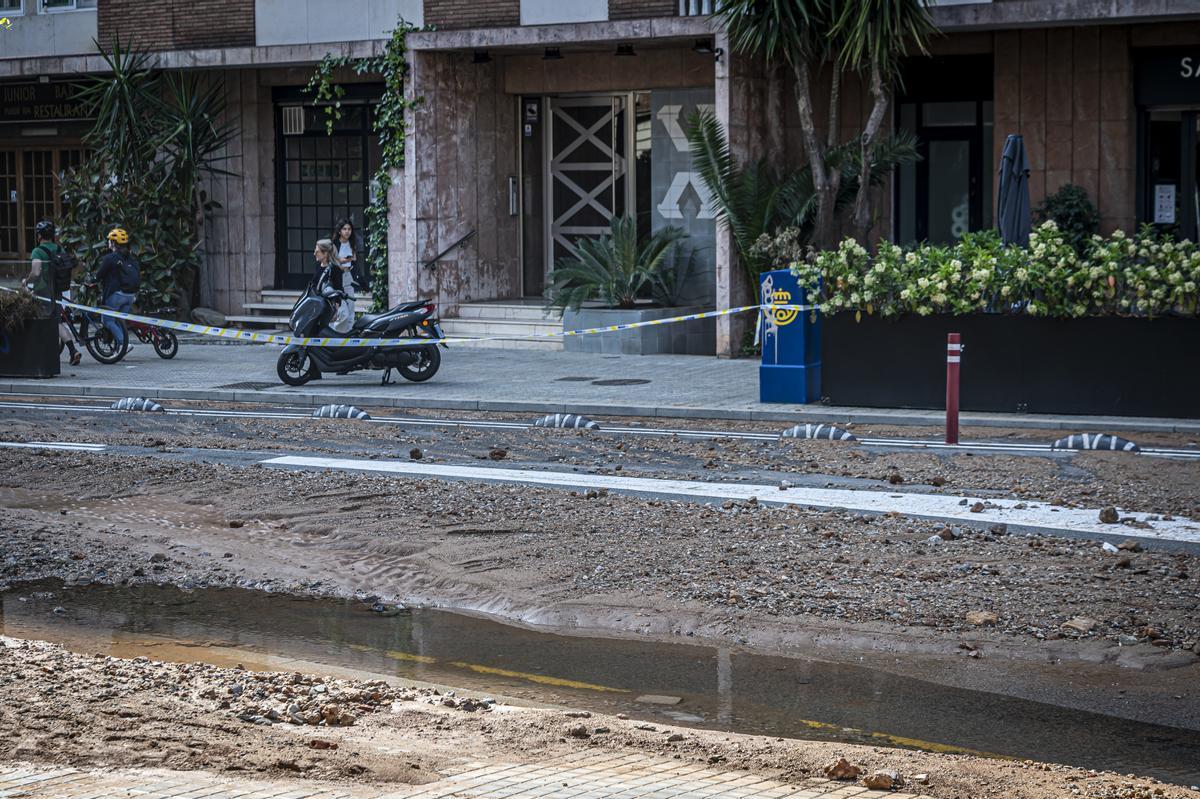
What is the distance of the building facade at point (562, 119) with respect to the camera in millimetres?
21000

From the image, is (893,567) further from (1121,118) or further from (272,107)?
(272,107)

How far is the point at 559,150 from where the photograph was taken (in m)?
26.0

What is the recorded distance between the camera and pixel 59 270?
22.0 m

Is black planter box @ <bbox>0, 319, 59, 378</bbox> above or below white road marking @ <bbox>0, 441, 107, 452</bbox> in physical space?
above

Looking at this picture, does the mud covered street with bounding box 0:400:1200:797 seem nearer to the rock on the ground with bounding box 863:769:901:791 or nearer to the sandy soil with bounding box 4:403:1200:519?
the sandy soil with bounding box 4:403:1200:519

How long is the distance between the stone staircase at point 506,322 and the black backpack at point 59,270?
5.32 m

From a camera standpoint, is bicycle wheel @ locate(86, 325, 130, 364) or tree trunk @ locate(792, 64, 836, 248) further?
bicycle wheel @ locate(86, 325, 130, 364)

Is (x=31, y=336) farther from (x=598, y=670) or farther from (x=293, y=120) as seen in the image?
(x=598, y=670)

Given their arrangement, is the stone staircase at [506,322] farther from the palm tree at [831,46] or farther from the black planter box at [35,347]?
the black planter box at [35,347]

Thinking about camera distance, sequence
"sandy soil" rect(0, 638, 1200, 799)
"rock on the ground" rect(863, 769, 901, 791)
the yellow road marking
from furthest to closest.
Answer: the yellow road marking, "sandy soil" rect(0, 638, 1200, 799), "rock on the ground" rect(863, 769, 901, 791)

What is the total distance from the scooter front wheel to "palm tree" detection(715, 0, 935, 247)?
6455 millimetres

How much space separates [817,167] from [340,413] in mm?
7612

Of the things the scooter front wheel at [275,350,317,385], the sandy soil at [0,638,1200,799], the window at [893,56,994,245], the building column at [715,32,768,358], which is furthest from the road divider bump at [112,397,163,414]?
the window at [893,56,994,245]

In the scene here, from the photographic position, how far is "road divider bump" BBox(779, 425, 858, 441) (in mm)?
14266
